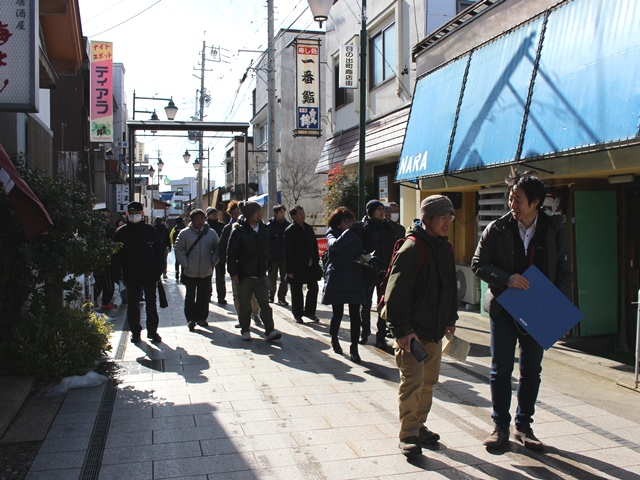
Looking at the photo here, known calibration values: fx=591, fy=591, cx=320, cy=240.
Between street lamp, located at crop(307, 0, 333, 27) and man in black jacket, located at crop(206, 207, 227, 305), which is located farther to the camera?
man in black jacket, located at crop(206, 207, 227, 305)

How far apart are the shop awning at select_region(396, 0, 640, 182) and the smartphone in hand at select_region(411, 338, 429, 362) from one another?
147 inches

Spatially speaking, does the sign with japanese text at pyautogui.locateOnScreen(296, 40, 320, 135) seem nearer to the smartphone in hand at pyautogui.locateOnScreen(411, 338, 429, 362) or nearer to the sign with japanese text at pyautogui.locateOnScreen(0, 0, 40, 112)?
the sign with japanese text at pyautogui.locateOnScreen(0, 0, 40, 112)

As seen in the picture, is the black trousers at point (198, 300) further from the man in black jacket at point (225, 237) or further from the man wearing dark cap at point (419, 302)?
the man wearing dark cap at point (419, 302)

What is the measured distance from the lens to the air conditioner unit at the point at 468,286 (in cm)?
1086

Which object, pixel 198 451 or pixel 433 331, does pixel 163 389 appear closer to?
pixel 198 451

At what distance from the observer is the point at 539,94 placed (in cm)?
789

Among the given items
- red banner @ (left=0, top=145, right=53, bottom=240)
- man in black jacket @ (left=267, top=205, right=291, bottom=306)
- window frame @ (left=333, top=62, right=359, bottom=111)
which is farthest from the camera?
window frame @ (left=333, top=62, right=359, bottom=111)

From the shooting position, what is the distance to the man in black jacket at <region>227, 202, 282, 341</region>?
8180 mm

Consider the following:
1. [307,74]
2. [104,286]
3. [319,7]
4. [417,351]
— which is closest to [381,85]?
[307,74]

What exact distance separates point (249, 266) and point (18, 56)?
12.7ft

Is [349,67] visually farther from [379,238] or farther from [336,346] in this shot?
[336,346]

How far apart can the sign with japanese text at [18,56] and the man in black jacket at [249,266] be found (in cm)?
339

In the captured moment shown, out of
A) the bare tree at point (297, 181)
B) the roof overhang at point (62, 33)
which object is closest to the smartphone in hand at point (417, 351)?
the roof overhang at point (62, 33)

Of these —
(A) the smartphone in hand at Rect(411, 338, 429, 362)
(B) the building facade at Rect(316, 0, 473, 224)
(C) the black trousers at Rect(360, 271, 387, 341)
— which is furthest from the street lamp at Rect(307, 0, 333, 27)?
(A) the smartphone in hand at Rect(411, 338, 429, 362)
